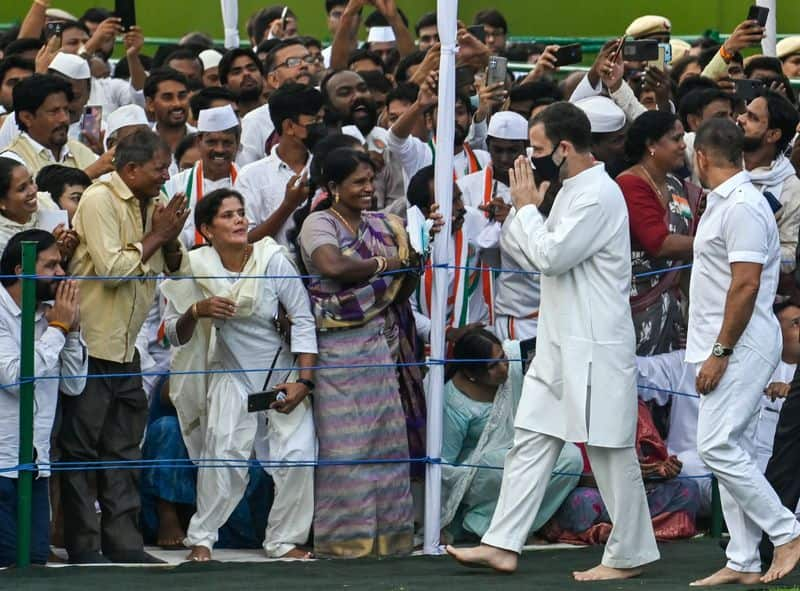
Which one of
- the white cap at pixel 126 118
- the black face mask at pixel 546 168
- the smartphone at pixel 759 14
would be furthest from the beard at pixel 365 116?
the black face mask at pixel 546 168

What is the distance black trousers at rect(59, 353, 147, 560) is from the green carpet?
31 centimetres

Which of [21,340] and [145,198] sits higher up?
[145,198]

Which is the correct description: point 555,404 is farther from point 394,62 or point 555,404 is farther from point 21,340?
point 394,62

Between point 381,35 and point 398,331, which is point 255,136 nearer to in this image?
point 398,331

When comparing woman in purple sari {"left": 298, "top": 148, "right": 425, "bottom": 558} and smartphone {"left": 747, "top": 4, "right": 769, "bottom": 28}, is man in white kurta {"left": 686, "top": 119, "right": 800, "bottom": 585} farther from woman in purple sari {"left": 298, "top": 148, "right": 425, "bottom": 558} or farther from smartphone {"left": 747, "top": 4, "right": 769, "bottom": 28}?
smartphone {"left": 747, "top": 4, "right": 769, "bottom": 28}

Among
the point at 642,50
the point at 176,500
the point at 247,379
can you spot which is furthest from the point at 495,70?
the point at 176,500

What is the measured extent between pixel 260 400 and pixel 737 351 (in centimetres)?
227

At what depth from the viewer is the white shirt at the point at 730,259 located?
8.17 m

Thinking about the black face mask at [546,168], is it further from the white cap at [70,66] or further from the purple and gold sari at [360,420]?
the white cap at [70,66]

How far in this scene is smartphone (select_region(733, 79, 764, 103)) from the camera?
11.0 meters

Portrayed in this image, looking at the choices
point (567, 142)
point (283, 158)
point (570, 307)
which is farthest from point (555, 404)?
point (283, 158)

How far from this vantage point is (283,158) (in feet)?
34.5

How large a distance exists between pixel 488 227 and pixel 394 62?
15.2ft

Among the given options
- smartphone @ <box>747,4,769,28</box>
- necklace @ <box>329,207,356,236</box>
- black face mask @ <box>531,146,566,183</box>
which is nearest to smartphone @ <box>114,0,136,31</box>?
smartphone @ <box>747,4,769,28</box>
